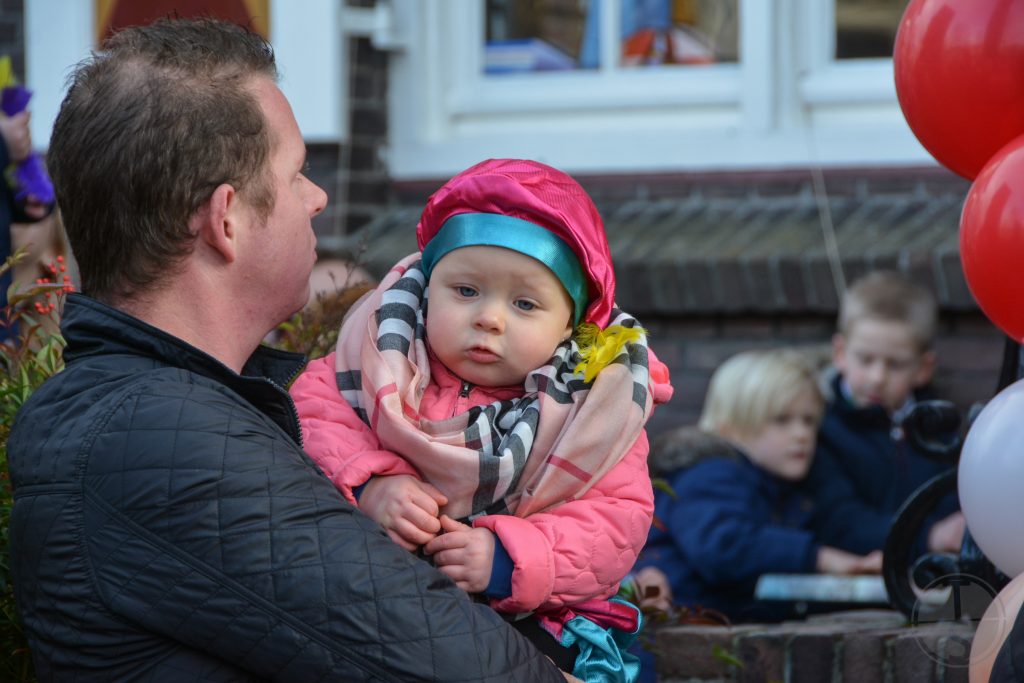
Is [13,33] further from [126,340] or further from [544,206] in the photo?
[126,340]

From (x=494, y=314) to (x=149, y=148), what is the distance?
2.08 feet

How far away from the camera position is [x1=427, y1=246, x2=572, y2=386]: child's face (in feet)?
7.82

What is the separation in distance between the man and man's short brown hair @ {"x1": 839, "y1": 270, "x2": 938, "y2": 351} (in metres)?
3.31

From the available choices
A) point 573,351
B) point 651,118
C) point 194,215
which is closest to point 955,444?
point 573,351

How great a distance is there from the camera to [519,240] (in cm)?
238

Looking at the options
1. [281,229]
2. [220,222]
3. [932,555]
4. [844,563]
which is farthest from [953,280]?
[220,222]

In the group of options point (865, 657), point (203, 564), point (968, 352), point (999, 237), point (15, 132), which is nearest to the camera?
point (203, 564)

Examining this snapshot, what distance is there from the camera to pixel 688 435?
4715 millimetres

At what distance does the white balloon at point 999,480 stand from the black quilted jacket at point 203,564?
1.10 metres

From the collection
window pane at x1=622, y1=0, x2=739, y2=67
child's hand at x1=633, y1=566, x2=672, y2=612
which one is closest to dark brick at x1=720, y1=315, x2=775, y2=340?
window pane at x1=622, y1=0, x2=739, y2=67

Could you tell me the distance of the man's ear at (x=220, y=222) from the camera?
2.04m

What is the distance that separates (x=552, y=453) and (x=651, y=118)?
145 inches

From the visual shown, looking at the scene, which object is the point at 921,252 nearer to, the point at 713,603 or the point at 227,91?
the point at 713,603

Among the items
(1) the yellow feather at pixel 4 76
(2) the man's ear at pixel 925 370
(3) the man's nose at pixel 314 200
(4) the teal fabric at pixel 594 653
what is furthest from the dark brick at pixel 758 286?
(3) the man's nose at pixel 314 200
